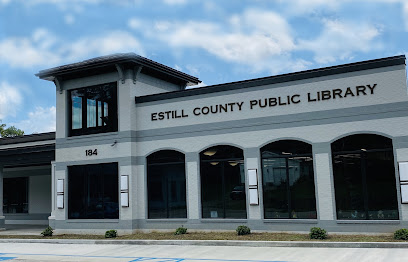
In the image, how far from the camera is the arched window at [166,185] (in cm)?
2189

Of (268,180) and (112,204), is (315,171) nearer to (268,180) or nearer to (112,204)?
(268,180)

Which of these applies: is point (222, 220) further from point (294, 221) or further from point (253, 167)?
point (294, 221)

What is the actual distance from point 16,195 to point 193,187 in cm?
1831

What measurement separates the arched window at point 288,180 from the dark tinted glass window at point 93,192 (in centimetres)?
799

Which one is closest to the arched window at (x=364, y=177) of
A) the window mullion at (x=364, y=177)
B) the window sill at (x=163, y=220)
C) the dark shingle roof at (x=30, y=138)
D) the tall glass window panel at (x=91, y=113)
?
the window mullion at (x=364, y=177)

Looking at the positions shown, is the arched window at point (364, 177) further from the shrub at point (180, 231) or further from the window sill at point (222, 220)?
the shrub at point (180, 231)

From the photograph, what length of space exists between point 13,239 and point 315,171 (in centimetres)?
1491

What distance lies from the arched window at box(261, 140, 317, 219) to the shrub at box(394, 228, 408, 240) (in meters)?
3.48

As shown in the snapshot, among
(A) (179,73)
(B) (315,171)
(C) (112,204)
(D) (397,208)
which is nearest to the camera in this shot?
(D) (397,208)

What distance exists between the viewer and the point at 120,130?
2312 centimetres

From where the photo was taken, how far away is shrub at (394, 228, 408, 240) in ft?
52.5

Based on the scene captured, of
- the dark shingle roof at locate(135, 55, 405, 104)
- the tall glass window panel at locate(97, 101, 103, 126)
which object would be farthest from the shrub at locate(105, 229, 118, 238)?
the dark shingle roof at locate(135, 55, 405, 104)

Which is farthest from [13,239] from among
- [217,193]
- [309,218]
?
[309,218]

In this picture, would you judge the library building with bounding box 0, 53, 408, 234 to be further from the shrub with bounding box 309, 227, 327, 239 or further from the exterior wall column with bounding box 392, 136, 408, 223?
the shrub with bounding box 309, 227, 327, 239
